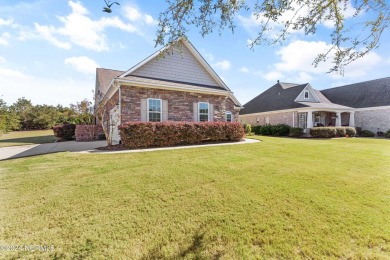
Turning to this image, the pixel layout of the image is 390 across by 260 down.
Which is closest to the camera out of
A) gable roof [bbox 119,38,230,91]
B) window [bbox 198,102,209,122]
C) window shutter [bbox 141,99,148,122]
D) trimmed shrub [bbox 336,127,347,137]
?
window shutter [bbox 141,99,148,122]

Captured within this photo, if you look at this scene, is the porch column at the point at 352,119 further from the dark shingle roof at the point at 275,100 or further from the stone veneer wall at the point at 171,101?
the stone veneer wall at the point at 171,101

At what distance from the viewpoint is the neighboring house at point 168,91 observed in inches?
438

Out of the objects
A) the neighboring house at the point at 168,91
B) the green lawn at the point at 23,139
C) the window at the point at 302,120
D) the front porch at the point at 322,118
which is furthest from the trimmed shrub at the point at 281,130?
the green lawn at the point at 23,139

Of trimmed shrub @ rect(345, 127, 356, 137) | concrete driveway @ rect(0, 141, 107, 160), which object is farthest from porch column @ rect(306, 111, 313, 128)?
concrete driveway @ rect(0, 141, 107, 160)

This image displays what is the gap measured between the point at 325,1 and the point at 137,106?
378 inches

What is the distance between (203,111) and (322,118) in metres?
19.6

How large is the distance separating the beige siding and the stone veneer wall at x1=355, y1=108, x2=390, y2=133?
2112 centimetres

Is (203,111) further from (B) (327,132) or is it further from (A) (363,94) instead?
(A) (363,94)

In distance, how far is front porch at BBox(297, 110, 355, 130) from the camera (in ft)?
70.1

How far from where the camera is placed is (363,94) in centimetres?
2511

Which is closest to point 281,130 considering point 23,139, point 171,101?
point 171,101

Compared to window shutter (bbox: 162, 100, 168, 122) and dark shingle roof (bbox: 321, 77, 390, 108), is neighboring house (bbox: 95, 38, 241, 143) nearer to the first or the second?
window shutter (bbox: 162, 100, 168, 122)

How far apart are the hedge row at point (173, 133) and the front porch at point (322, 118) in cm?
1271

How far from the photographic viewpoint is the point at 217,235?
9.19 feet
